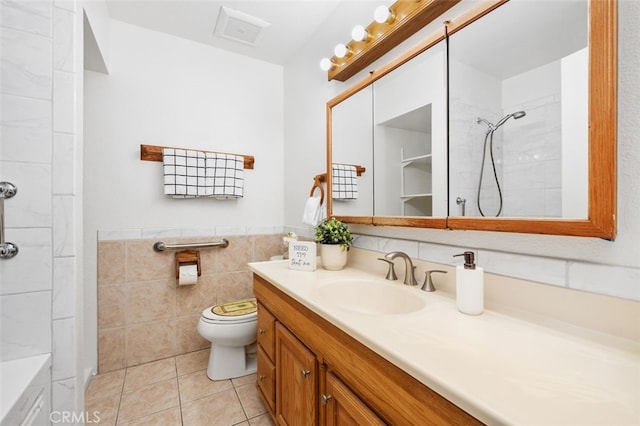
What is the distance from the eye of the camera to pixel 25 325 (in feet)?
3.47

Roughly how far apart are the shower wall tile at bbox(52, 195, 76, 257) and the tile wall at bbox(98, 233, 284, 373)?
86 centimetres

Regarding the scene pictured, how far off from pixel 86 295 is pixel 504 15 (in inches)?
101

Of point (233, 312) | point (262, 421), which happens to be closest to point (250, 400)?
point (262, 421)

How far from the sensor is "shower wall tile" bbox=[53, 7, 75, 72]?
3.59 feet

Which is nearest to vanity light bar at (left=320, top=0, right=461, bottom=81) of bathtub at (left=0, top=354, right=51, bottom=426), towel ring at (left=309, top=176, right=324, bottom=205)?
towel ring at (left=309, top=176, right=324, bottom=205)

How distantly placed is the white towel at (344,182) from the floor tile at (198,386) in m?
1.37

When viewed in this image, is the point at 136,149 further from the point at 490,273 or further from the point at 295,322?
the point at 490,273

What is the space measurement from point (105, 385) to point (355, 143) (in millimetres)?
2141

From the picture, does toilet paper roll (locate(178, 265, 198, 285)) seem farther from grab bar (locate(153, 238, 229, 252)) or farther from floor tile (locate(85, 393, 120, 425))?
floor tile (locate(85, 393, 120, 425))

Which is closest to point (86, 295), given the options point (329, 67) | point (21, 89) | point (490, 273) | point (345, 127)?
point (21, 89)

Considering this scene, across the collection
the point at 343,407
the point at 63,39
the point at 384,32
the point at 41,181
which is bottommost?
the point at 343,407

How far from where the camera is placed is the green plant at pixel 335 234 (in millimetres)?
1465

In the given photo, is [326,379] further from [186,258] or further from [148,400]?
[186,258]

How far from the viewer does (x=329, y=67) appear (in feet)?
5.43
